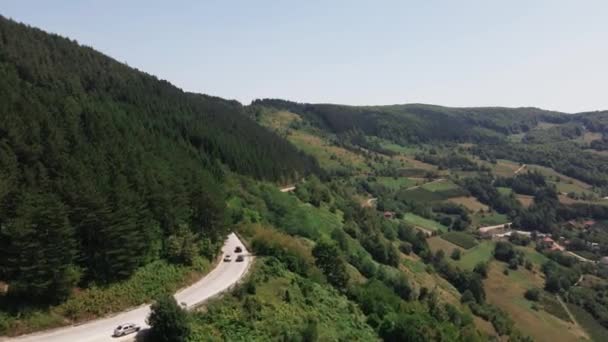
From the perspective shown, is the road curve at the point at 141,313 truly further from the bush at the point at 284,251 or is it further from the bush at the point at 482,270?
the bush at the point at 482,270

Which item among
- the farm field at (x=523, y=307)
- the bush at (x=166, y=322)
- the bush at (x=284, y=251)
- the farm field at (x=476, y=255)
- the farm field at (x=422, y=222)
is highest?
the bush at (x=166, y=322)

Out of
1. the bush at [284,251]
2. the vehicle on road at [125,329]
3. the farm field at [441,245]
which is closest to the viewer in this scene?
the vehicle on road at [125,329]

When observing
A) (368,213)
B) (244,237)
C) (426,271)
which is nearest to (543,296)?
(426,271)

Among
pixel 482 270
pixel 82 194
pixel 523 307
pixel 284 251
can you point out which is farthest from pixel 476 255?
pixel 82 194

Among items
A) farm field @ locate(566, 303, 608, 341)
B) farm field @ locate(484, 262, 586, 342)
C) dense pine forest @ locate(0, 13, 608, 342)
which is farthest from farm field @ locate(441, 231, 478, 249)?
dense pine forest @ locate(0, 13, 608, 342)

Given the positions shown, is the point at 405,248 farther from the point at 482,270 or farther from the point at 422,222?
the point at 422,222

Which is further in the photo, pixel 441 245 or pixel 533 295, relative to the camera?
pixel 441 245

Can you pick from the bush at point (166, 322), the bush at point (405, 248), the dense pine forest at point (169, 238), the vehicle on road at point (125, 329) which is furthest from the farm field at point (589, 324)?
the vehicle on road at point (125, 329)
